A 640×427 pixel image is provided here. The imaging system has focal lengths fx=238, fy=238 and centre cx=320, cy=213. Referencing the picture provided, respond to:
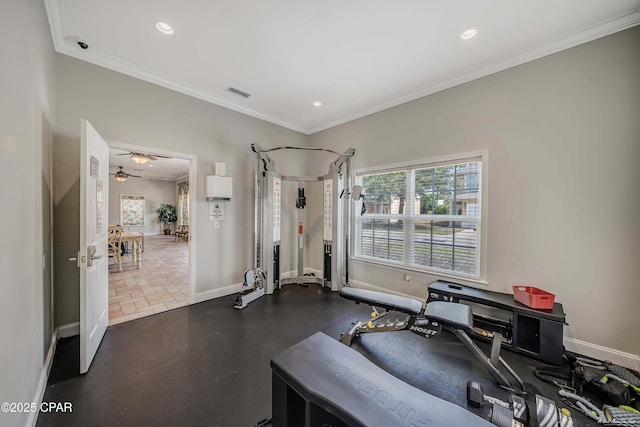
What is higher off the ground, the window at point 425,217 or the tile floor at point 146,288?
the window at point 425,217

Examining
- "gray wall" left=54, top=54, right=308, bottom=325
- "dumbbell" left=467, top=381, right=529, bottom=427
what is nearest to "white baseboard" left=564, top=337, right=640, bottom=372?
"dumbbell" left=467, top=381, right=529, bottom=427

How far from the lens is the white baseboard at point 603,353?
208cm

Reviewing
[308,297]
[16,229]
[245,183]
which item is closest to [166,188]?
[245,183]

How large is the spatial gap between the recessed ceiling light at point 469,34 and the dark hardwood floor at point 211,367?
3.09m

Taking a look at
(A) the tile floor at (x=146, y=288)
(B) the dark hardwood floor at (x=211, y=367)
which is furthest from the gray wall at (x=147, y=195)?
(B) the dark hardwood floor at (x=211, y=367)

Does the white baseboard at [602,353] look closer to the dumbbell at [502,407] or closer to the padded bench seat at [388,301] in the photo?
the dumbbell at [502,407]

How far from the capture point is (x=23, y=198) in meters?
1.48

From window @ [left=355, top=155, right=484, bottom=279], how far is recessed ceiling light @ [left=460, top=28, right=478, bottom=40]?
4.12 ft

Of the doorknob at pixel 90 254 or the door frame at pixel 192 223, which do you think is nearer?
the doorknob at pixel 90 254

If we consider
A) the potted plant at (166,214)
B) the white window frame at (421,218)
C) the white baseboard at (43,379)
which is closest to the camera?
the white baseboard at (43,379)

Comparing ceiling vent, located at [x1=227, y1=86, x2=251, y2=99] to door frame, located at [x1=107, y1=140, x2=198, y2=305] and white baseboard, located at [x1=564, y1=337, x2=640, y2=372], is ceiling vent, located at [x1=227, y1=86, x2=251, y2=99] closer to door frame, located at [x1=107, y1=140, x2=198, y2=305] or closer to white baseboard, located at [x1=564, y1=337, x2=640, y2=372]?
door frame, located at [x1=107, y1=140, x2=198, y2=305]

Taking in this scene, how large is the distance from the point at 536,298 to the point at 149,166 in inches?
427

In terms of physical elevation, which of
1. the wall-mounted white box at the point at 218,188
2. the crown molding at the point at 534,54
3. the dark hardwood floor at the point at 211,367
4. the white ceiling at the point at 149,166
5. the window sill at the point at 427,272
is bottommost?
the dark hardwood floor at the point at 211,367

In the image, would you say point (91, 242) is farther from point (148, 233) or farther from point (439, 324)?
point (148, 233)
